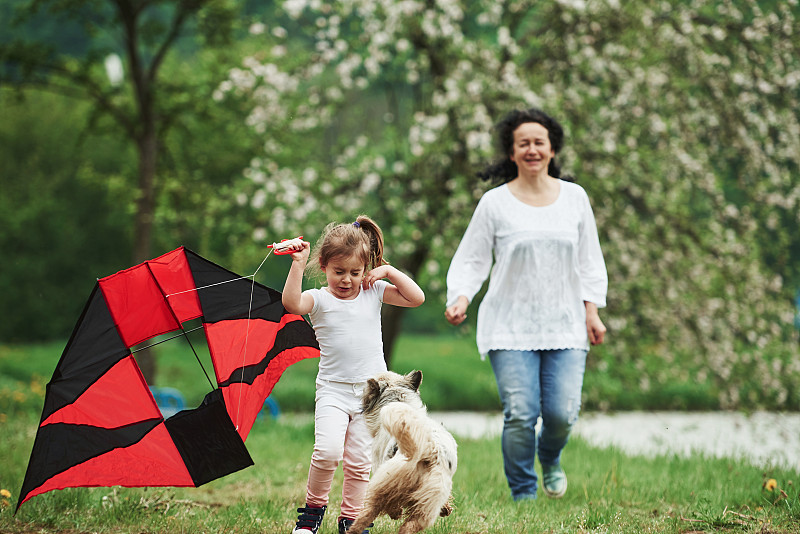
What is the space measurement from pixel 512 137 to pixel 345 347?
1.92m

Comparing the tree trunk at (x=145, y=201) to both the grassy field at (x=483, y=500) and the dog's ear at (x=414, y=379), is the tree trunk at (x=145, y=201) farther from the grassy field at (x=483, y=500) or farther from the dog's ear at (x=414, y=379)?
the dog's ear at (x=414, y=379)

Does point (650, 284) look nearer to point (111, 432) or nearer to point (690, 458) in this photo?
point (690, 458)

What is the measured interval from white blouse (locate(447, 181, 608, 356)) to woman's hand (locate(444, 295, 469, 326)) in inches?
2.4

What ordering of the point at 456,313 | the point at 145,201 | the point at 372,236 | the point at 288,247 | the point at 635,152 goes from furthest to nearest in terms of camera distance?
the point at 145,201, the point at 635,152, the point at 456,313, the point at 372,236, the point at 288,247

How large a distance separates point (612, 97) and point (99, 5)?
21.9 feet

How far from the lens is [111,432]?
12.6 feet

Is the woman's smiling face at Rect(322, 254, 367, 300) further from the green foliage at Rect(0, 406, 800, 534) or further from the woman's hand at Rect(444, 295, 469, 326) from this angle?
the green foliage at Rect(0, 406, 800, 534)

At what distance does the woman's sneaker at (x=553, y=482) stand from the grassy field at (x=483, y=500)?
2.8 inches

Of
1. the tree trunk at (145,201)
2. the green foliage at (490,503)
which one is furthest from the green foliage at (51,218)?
the green foliage at (490,503)

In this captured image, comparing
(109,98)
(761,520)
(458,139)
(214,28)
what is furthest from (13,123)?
(761,520)

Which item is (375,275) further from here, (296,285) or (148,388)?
(148,388)

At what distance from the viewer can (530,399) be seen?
178 inches

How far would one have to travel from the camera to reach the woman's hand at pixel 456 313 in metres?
4.40

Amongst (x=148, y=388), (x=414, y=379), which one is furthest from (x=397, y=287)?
(x=148, y=388)
